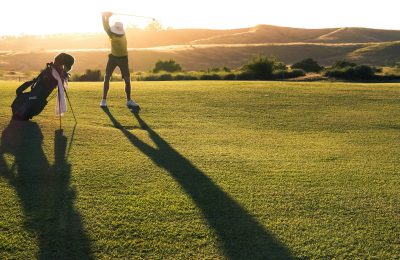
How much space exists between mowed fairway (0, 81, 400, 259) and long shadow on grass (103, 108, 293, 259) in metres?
0.01

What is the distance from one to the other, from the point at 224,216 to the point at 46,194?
1.78m

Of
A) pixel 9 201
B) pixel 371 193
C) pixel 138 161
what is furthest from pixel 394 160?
pixel 9 201

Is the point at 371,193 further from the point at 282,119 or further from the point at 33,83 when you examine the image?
the point at 33,83

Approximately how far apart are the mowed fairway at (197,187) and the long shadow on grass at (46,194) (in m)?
0.01

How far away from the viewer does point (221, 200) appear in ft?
15.0

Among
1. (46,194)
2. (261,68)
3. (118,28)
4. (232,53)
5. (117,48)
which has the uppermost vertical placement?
(232,53)

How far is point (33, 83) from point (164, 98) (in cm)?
391

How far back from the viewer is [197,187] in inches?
193

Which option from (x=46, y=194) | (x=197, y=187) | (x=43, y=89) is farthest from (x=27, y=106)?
(x=197, y=187)

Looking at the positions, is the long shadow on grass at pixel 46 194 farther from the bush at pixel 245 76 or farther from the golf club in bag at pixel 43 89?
the bush at pixel 245 76

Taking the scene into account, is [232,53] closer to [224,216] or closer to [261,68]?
[261,68]

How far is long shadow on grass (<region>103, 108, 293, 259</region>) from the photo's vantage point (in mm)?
3590

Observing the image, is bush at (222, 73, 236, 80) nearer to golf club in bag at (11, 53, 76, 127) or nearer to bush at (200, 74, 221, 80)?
bush at (200, 74, 221, 80)

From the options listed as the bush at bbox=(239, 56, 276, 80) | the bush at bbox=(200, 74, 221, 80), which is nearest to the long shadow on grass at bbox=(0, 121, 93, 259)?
the bush at bbox=(200, 74, 221, 80)
